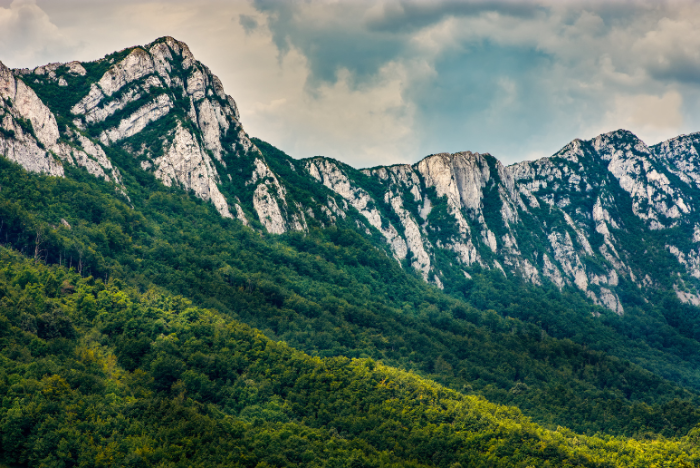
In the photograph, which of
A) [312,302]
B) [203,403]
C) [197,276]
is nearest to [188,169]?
[197,276]

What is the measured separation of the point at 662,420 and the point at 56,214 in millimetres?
136663

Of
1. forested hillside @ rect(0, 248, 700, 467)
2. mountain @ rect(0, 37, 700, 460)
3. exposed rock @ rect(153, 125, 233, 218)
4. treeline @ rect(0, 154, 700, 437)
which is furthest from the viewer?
exposed rock @ rect(153, 125, 233, 218)

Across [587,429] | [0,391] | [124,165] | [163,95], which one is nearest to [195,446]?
[0,391]

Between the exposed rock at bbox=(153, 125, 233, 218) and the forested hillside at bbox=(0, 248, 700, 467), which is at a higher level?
the exposed rock at bbox=(153, 125, 233, 218)

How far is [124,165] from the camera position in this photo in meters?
173

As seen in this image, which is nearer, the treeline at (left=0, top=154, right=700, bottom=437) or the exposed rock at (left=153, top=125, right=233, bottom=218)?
the treeline at (left=0, top=154, right=700, bottom=437)

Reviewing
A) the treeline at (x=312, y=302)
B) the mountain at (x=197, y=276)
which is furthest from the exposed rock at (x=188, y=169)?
the treeline at (x=312, y=302)

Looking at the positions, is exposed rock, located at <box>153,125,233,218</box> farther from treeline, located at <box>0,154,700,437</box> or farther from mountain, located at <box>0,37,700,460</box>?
treeline, located at <box>0,154,700,437</box>

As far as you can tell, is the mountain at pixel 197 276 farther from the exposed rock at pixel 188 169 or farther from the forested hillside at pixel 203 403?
the forested hillside at pixel 203 403

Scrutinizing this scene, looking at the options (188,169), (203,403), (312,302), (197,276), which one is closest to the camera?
(203,403)

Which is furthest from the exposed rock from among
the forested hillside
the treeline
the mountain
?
the forested hillside

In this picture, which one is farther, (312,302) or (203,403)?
(312,302)

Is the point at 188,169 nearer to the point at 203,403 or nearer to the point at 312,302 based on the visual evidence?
the point at 312,302

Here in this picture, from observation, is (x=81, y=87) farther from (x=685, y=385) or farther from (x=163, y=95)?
(x=685, y=385)
